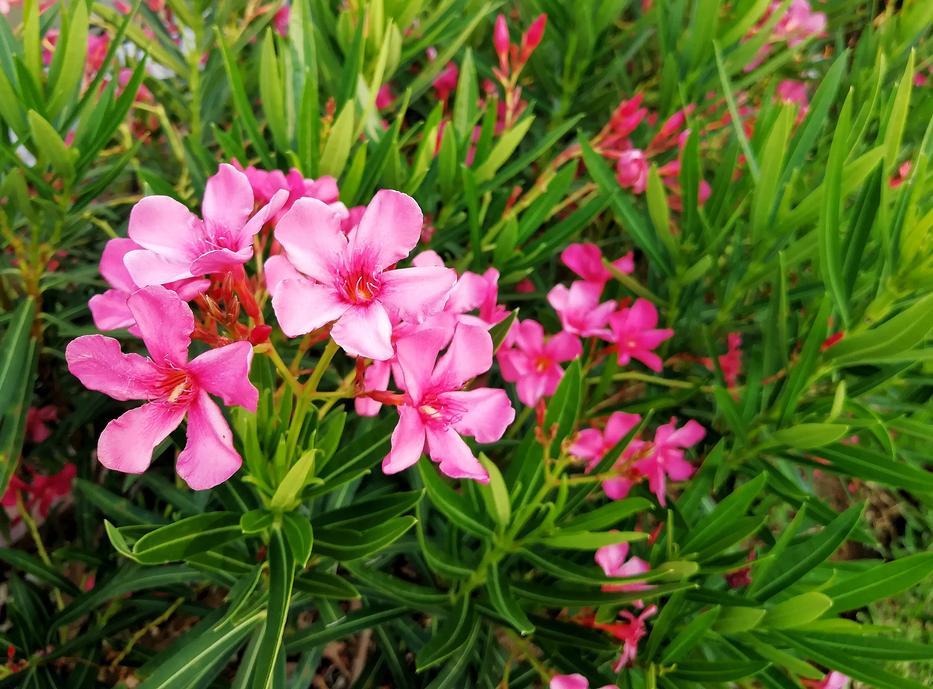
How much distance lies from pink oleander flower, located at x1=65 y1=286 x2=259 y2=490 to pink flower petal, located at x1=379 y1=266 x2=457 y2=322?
0.41 feet

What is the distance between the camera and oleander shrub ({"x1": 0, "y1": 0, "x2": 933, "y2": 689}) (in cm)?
59

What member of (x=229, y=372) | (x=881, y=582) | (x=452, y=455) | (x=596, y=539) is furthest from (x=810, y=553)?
(x=229, y=372)

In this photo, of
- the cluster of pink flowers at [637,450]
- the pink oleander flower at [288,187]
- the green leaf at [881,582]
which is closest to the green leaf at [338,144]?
the pink oleander flower at [288,187]

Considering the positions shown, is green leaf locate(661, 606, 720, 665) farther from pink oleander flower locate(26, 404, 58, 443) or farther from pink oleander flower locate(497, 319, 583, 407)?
pink oleander flower locate(26, 404, 58, 443)

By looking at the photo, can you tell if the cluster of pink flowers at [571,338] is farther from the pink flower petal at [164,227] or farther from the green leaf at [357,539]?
the pink flower petal at [164,227]

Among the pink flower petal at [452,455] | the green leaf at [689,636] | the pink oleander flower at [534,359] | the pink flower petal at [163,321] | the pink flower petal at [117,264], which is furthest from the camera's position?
the pink oleander flower at [534,359]

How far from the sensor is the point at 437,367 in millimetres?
615

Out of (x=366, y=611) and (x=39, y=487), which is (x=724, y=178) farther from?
(x=39, y=487)

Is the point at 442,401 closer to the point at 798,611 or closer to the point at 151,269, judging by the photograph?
the point at 151,269

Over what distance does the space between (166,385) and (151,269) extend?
0.10 metres

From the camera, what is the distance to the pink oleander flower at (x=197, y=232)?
1.81 ft

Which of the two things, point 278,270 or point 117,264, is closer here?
point 278,270

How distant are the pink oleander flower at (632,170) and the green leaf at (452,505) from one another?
2.24 feet

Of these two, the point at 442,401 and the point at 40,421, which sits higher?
the point at 442,401
